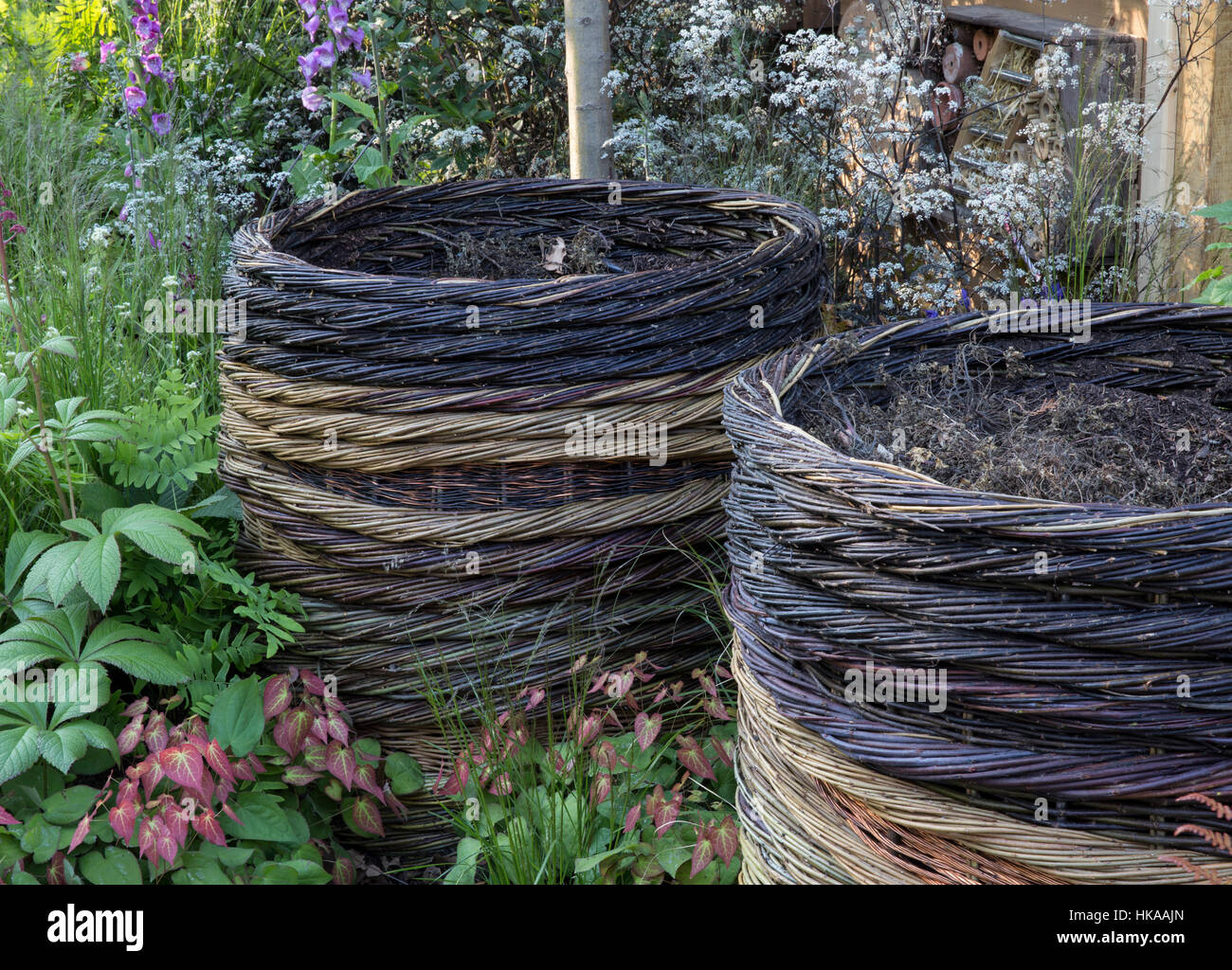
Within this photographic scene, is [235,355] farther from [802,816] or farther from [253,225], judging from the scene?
[802,816]

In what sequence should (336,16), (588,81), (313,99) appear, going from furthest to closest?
(588,81), (313,99), (336,16)

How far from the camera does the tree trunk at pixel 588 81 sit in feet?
9.85

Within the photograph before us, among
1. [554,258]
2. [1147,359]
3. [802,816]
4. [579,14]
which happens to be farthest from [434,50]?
[802,816]

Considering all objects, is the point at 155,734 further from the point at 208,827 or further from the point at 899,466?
the point at 899,466

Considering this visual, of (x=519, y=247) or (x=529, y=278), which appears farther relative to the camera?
(x=519, y=247)

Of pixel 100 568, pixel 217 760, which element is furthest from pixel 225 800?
pixel 100 568

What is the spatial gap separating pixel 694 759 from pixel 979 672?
0.81 metres

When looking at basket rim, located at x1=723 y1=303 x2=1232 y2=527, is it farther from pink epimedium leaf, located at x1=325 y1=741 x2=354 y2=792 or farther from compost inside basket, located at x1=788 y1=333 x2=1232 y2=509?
pink epimedium leaf, located at x1=325 y1=741 x2=354 y2=792

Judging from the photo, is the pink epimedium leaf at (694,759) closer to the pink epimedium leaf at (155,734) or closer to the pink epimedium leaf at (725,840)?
the pink epimedium leaf at (725,840)

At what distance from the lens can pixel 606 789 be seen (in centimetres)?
176

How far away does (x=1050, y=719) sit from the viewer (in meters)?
1.07

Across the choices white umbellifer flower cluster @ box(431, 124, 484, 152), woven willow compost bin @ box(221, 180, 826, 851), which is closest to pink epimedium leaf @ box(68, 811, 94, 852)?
woven willow compost bin @ box(221, 180, 826, 851)

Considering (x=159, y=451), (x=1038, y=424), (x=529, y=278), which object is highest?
(x=529, y=278)

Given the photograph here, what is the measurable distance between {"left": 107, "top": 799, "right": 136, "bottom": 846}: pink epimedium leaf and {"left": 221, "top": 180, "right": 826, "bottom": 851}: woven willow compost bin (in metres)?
0.42
